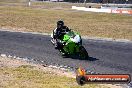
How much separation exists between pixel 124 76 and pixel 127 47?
15182 millimetres

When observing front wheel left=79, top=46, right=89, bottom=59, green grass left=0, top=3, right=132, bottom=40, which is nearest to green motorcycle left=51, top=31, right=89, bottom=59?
front wheel left=79, top=46, right=89, bottom=59

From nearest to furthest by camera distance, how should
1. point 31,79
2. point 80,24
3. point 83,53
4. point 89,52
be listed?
point 31,79
point 83,53
point 89,52
point 80,24

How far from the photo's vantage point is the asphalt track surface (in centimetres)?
1599

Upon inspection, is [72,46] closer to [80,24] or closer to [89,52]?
[89,52]

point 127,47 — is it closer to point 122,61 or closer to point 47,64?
point 122,61

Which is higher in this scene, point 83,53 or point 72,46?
point 72,46

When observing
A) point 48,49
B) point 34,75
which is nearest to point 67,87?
point 34,75

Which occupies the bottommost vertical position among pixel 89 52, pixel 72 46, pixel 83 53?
pixel 89 52

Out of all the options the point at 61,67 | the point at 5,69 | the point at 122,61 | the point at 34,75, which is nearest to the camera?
the point at 34,75

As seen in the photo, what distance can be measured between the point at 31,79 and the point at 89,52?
294 inches

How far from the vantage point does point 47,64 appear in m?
16.3

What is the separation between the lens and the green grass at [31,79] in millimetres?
11984

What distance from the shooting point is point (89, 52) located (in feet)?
65.0

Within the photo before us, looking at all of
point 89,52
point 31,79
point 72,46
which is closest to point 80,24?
point 89,52
